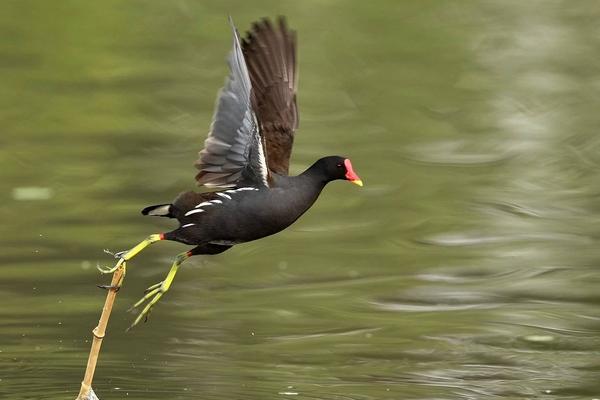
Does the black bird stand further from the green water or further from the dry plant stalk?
the green water

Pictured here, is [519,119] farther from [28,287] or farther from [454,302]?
[28,287]

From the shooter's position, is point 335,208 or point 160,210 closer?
point 160,210

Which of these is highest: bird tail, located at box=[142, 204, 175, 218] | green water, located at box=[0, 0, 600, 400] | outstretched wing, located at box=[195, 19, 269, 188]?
outstretched wing, located at box=[195, 19, 269, 188]

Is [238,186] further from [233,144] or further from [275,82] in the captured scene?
[275,82]

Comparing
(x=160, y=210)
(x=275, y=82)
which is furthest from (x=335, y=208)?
(x=160, y=210)

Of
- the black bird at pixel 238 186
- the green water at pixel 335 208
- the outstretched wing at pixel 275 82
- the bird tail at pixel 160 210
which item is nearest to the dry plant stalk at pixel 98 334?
the black bird at pixel 238 186

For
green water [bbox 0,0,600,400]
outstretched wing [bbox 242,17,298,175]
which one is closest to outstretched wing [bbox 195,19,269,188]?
outstretched wing [bbox 242,17,298,175]

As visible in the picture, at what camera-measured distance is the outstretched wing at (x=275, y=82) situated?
6.74m

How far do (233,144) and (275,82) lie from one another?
0.69 m

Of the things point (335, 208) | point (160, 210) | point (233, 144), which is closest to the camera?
point (233, 144)

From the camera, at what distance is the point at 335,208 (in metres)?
10.1

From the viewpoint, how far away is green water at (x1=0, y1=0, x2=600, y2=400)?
7430 mm

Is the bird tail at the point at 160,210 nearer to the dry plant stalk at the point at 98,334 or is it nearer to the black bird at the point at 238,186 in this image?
the black bird at the point at 238,186

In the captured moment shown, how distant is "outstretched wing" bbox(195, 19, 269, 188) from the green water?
1163 mm
